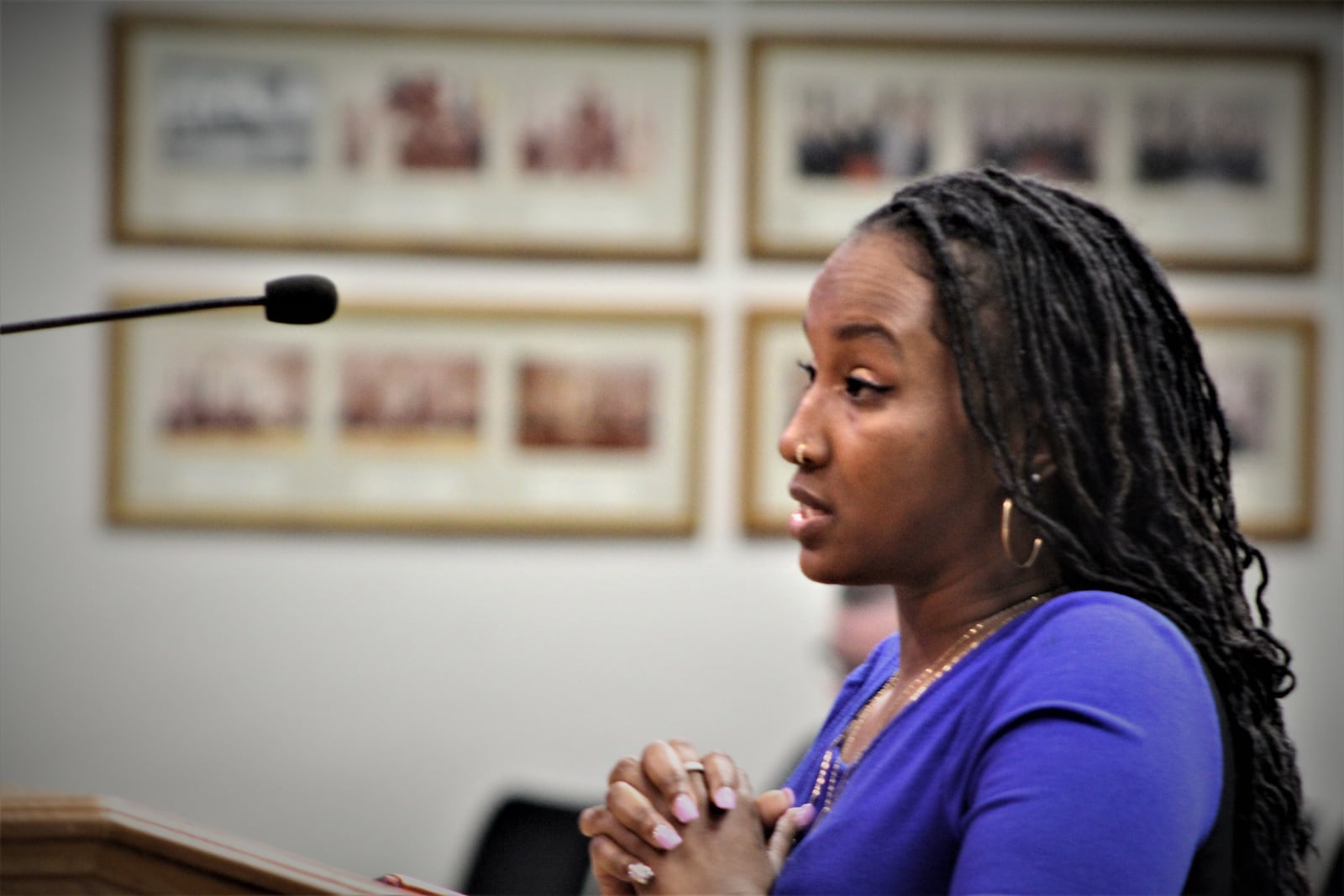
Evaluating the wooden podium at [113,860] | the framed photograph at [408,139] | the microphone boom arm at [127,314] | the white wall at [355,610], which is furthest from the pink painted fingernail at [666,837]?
the framed photograph at [408,139]

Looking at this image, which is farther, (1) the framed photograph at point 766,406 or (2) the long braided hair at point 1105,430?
(1) the framed photograph at point 766,406

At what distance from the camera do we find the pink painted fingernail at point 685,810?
1062mm

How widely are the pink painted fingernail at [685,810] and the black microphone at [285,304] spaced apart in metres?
0.54

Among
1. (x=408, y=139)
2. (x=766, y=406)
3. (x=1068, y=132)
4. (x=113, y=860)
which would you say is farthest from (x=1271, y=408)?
(x=113, y=860)

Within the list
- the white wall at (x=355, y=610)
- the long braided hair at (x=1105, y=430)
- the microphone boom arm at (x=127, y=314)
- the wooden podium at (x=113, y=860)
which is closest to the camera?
the wooden podium at (x=113, y=860)

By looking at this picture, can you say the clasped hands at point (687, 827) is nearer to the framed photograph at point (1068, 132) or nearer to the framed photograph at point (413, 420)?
the framed photograph at point (413, 420)

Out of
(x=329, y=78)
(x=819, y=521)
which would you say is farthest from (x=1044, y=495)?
(x=329, y=78)

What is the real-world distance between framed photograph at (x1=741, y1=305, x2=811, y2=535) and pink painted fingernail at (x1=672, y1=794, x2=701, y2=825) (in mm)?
2429

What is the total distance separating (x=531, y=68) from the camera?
354 centimetres

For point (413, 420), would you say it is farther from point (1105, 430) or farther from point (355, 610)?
point (1105, 430)

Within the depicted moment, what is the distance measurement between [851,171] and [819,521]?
2.60 metres

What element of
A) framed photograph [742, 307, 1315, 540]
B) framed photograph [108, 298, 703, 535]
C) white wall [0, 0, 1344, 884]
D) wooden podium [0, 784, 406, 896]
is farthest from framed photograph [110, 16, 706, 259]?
wooden podium [0, 784, 406, 896]

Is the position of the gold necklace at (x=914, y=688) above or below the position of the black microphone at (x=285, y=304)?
below

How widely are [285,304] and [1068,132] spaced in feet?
9.13
